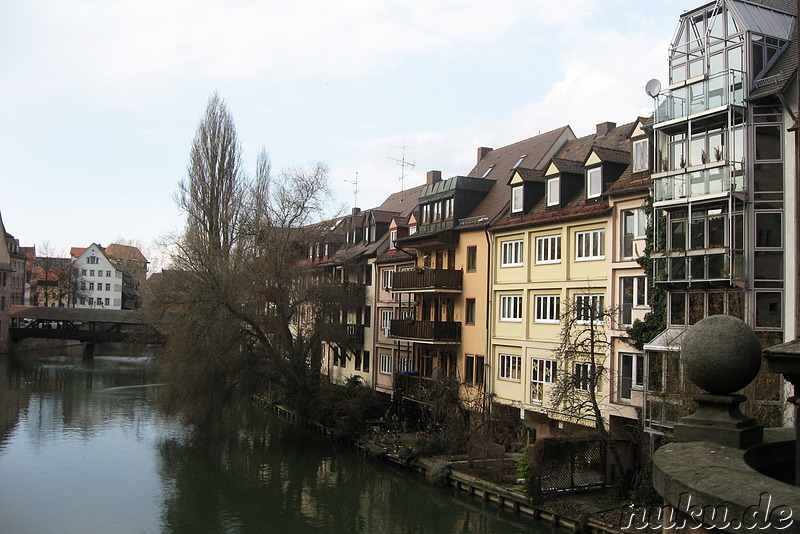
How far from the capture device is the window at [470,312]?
106ft

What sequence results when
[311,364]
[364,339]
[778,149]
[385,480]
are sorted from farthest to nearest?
[364,339]
[311,364]
[385,480]
[778,149]

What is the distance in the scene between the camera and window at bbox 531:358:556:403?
27.3 metres

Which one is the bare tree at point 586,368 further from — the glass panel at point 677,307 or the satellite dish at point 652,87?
the satellite dish at point 652,87

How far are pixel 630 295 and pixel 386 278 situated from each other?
18644 millimetres

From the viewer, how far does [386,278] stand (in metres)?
40.7

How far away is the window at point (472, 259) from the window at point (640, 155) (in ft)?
31.5

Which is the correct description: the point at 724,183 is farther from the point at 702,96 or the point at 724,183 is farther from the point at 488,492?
the point at 488,492

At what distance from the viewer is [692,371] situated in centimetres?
656

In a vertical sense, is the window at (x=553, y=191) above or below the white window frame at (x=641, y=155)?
below

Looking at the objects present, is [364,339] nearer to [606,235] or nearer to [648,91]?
[606,235]

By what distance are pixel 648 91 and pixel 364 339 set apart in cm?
2406

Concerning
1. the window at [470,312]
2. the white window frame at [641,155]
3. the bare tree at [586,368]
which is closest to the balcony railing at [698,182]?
the white window frame at [641,155]

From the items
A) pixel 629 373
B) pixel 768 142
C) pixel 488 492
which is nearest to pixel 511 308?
pixel 629 373

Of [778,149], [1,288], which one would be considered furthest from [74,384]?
[778,149]
